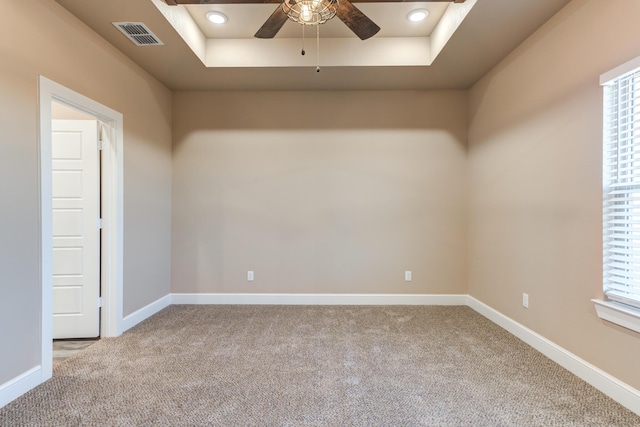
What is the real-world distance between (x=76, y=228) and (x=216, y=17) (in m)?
2.41

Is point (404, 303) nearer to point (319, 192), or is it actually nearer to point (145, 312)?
point (319, 192)

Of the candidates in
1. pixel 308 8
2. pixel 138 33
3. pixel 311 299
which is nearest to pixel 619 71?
pixel 308 8

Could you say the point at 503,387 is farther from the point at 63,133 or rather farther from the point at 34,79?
the point at 63,133

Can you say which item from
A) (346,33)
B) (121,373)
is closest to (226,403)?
(121,373)

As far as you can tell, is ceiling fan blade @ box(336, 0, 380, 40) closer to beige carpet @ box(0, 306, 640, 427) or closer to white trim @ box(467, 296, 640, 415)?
beige carpet @ box(0, 306, 640, 427)

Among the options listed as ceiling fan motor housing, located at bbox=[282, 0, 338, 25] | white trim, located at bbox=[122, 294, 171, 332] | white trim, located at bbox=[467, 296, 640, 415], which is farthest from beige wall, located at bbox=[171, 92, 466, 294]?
Answer: ceiling fan motor housing, located at bbox=[282, 0, 338, 25]

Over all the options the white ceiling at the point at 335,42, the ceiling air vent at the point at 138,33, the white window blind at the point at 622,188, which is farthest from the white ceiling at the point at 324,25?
the white window blind at the point at 622,188

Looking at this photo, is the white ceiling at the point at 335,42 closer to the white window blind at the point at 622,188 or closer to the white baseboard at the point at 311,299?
the white window blind at the point at 622,188

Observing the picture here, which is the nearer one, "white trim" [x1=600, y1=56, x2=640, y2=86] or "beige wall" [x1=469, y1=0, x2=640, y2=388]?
"white trim" [x1=600, y1=56, x2=640, y2=86]

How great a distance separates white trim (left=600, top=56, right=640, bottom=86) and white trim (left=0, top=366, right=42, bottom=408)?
4272mm

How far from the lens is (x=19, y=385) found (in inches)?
73.4

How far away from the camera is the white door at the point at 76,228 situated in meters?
2.71

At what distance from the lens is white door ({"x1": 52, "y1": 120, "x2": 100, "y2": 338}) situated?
2705 millimetres

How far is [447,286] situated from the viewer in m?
3.75
